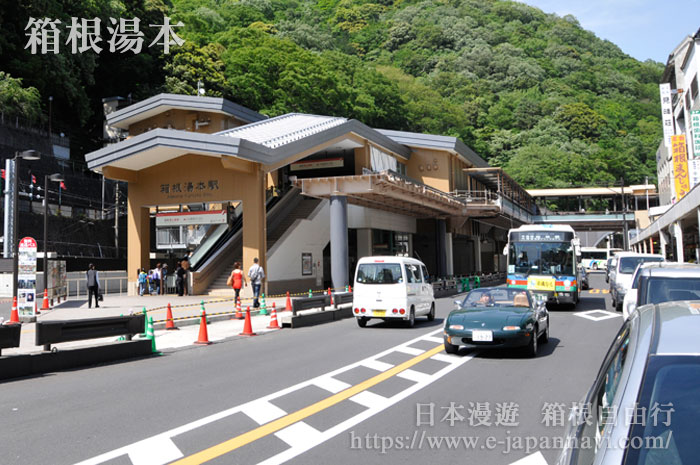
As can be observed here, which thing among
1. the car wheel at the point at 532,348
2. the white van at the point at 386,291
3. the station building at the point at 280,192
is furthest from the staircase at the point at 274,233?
the car wheel at the point at 532,348

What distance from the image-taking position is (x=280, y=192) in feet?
131

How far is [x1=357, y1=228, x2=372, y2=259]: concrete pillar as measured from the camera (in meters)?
40.2

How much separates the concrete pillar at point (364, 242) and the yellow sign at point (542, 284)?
18251mm

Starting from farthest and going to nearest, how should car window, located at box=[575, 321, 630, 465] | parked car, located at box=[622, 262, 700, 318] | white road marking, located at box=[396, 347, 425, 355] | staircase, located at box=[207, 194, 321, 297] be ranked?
staircase, located at box=[207, 194, 321, 297]
white road marking, located at box=[396, 347, 425, 355]
parked car, located at box=[622, 262, 700, 318]
car window, located at box=[575, 321, 630, 465]

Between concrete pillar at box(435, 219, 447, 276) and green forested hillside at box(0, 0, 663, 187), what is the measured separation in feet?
86.9

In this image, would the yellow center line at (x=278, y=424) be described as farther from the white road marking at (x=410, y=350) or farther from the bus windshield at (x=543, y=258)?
the bus windshield at (x=543, y=258)

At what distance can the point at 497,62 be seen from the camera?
124 metres

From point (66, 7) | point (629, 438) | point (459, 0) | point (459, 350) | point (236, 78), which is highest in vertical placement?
point (459, 0)

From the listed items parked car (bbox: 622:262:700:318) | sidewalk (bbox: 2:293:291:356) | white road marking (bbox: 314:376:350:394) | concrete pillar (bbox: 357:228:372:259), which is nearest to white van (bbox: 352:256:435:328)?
sidewalk (bbox: 2:293:291:356)

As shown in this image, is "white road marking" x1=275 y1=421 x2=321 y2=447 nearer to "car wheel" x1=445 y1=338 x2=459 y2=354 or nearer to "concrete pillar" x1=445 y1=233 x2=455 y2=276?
"car wheel" x1=445 y1=338 x2=459 y2=354

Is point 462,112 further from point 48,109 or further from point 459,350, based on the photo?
point 459,350

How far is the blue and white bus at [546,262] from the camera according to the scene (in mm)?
22641

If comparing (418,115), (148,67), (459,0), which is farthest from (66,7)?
(459,0)

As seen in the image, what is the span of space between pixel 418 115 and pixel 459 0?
82894 millimetres
